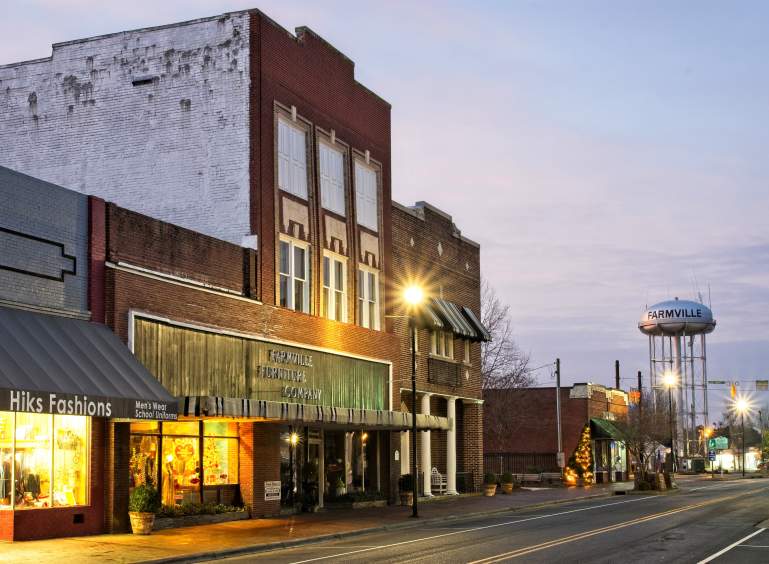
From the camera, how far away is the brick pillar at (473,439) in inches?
2062

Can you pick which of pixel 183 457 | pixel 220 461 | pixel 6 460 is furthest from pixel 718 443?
pixel 6 460

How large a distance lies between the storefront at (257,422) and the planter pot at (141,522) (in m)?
1.81

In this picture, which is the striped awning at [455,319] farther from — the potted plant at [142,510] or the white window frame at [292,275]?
the potted plant at [142,510]

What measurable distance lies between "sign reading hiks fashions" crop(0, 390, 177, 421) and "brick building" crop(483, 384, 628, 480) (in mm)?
52461

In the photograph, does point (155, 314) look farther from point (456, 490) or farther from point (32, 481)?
point (456, 490)

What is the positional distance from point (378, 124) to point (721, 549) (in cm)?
2555

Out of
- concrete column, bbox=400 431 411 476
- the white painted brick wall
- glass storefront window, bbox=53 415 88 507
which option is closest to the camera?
glass storefront window, bbox=53 415 88 507

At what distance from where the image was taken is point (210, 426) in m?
32.8

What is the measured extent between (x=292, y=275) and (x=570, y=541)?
15.2 m

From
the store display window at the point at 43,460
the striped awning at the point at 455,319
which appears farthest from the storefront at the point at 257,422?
the striped awning at the point at 455,319

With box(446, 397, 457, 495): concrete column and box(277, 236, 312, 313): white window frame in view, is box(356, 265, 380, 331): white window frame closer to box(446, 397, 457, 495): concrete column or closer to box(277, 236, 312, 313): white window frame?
box(277, 236, 312, 313): white window frame

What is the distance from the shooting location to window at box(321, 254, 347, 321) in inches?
1555

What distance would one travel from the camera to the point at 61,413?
2367 centimetres

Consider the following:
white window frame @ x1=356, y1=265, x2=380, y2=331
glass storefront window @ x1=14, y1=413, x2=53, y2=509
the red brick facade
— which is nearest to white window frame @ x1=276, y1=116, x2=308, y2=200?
white window frame @ x1=356, y1=265, x2=380, y2=331
